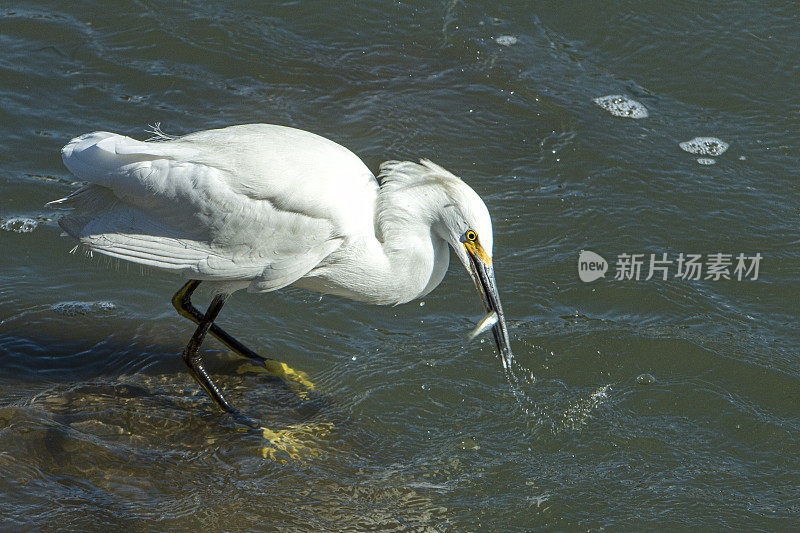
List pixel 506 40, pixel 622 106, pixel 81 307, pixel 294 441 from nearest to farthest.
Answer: pixel 294 441 < pixel 81 307 < pixel 622 106 < pixel 506 40

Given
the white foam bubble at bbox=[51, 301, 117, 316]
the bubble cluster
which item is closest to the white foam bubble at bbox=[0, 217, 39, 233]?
the white foam bubble at bbox=[51, 301, 117, 316]

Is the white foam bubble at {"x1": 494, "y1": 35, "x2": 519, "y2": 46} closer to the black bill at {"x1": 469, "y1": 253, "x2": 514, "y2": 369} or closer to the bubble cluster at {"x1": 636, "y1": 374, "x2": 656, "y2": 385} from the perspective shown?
the bubble cluster at {"x1": 636, "y1": 374, "x2": 656, "y2": 385}

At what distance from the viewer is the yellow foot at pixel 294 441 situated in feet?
15.4

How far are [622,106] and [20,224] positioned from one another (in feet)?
16.3

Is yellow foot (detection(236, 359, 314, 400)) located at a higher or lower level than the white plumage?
lower

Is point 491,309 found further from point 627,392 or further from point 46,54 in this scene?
point 46,54

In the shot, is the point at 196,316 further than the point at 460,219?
Yes

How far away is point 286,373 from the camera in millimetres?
5328

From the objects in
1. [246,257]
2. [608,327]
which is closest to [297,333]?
[246,257]

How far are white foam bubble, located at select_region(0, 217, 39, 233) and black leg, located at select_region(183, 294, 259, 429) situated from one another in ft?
6.56

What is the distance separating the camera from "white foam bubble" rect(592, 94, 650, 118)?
25.0 feet

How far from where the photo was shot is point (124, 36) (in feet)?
28.3

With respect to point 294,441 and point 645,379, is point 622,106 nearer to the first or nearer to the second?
point 645,379

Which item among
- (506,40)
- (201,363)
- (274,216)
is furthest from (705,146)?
(201,363)
